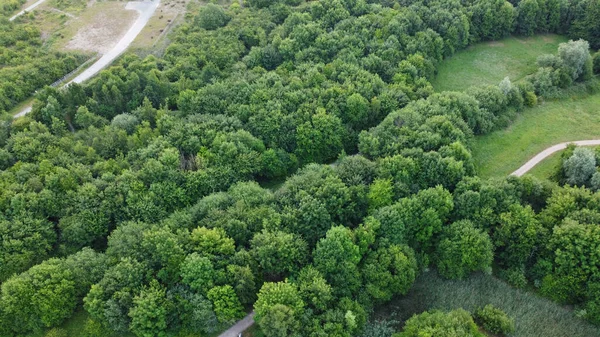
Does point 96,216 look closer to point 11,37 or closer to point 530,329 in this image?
point 530,329

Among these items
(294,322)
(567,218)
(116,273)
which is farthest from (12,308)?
(567,218)

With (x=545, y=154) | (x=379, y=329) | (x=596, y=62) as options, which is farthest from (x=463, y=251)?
(x=596, y=62)

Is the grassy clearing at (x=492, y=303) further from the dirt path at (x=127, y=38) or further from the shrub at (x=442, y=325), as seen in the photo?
the dirt path at (x=127, y=38)

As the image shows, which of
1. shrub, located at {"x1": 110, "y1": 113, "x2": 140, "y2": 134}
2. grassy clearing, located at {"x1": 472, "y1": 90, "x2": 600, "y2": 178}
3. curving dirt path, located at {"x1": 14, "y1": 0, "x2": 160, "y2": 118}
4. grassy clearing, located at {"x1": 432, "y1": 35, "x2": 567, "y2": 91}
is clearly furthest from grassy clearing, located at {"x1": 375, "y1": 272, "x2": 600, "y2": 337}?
curving dirt path, located at {"x1": 14, "y1": 0, "x2": 160, "y2": 118}

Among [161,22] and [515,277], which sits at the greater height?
[161,22]

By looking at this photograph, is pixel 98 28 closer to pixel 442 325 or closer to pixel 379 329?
pixel 379 329

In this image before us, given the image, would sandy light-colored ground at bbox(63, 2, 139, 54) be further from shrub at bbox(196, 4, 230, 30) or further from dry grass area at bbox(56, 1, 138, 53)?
shrub at bbox(196, 4, 230, 30)

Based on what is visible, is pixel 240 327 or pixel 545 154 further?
pixel 545 154
